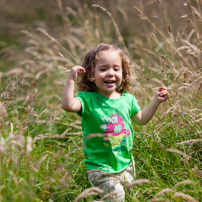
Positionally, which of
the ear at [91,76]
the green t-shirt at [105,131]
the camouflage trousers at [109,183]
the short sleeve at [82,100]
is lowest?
the camouflage trousers at [109,183]

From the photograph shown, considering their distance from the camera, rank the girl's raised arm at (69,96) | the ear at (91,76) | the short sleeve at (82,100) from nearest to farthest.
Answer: the girl's raised arm at (69,96) < the short sleeve at (82,100) < the ear at (91,76)

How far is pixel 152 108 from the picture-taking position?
2465mm

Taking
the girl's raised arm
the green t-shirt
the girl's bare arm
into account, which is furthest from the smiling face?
the girl's bare arm

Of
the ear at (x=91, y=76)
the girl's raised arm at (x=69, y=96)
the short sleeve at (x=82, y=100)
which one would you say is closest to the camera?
the girl's raised arm at (x=69, y=96)

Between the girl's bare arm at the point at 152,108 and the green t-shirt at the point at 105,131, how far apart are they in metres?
0.21

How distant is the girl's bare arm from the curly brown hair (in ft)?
0.84

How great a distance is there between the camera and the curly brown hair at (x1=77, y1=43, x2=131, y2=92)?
239 centimetres

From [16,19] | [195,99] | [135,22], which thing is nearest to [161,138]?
[195,99]

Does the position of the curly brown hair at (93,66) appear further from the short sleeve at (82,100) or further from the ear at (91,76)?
the short sleeve at (82,100)

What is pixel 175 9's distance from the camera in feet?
17.4

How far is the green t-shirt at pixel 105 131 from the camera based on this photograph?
227cm

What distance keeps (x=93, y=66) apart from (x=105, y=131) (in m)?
0.50

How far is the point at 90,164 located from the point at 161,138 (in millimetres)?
712

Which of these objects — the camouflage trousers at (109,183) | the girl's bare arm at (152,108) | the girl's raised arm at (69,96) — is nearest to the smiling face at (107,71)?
the girl's raised arm at (69,96)
